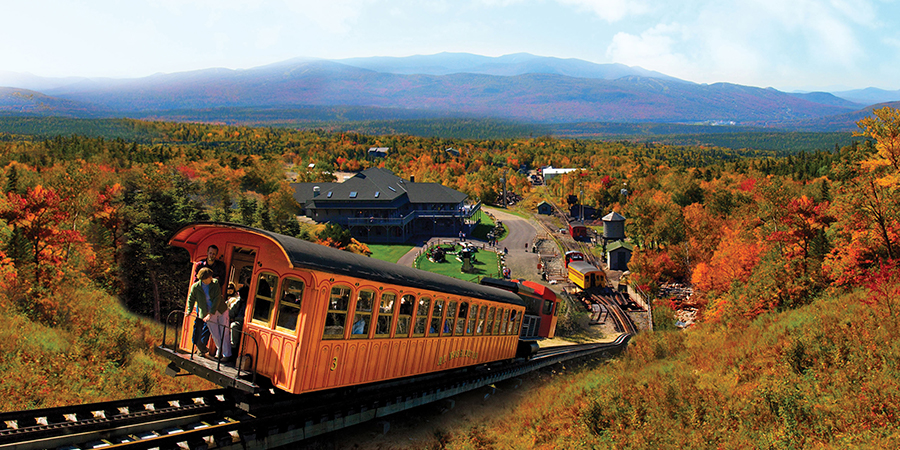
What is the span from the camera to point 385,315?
11.4m

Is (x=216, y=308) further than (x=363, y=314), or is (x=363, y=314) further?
(x=363, y=314)

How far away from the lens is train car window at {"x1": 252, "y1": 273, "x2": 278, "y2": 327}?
9.92m

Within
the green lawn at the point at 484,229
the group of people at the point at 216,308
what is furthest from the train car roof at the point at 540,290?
the green lawn at the point at 484,229

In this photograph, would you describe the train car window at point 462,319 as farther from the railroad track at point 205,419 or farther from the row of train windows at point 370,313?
the railroad track at point 205,419

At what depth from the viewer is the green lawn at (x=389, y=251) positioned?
59503mm

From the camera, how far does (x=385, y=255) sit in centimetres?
6053

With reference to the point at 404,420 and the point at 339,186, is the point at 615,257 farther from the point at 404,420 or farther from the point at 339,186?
the point at 404,420

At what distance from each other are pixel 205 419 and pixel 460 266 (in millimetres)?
46283

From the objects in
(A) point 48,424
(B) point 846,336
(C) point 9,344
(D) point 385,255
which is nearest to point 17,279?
(C) point 9,344

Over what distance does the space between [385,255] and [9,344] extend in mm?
46957

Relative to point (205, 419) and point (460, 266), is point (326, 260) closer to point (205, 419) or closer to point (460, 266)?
point (205, 419)

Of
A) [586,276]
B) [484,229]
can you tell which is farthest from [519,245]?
[586,276]

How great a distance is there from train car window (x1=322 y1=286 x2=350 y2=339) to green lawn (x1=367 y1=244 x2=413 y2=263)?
1892 inches

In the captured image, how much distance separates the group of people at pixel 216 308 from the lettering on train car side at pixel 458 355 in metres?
5.69
